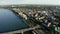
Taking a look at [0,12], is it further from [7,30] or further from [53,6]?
[53,6]

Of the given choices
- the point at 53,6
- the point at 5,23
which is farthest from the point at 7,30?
the point at 53,6

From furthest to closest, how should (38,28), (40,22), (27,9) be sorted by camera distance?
1. (27,9)
2. (40,22)
3. (38,28)

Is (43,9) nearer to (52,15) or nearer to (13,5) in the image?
(52,15)

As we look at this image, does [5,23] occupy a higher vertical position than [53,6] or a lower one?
lower

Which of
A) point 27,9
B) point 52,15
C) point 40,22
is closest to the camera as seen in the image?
point 40,22

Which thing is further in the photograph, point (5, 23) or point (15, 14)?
point (15, 14)

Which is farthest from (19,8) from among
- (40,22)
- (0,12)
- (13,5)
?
(40,22)
